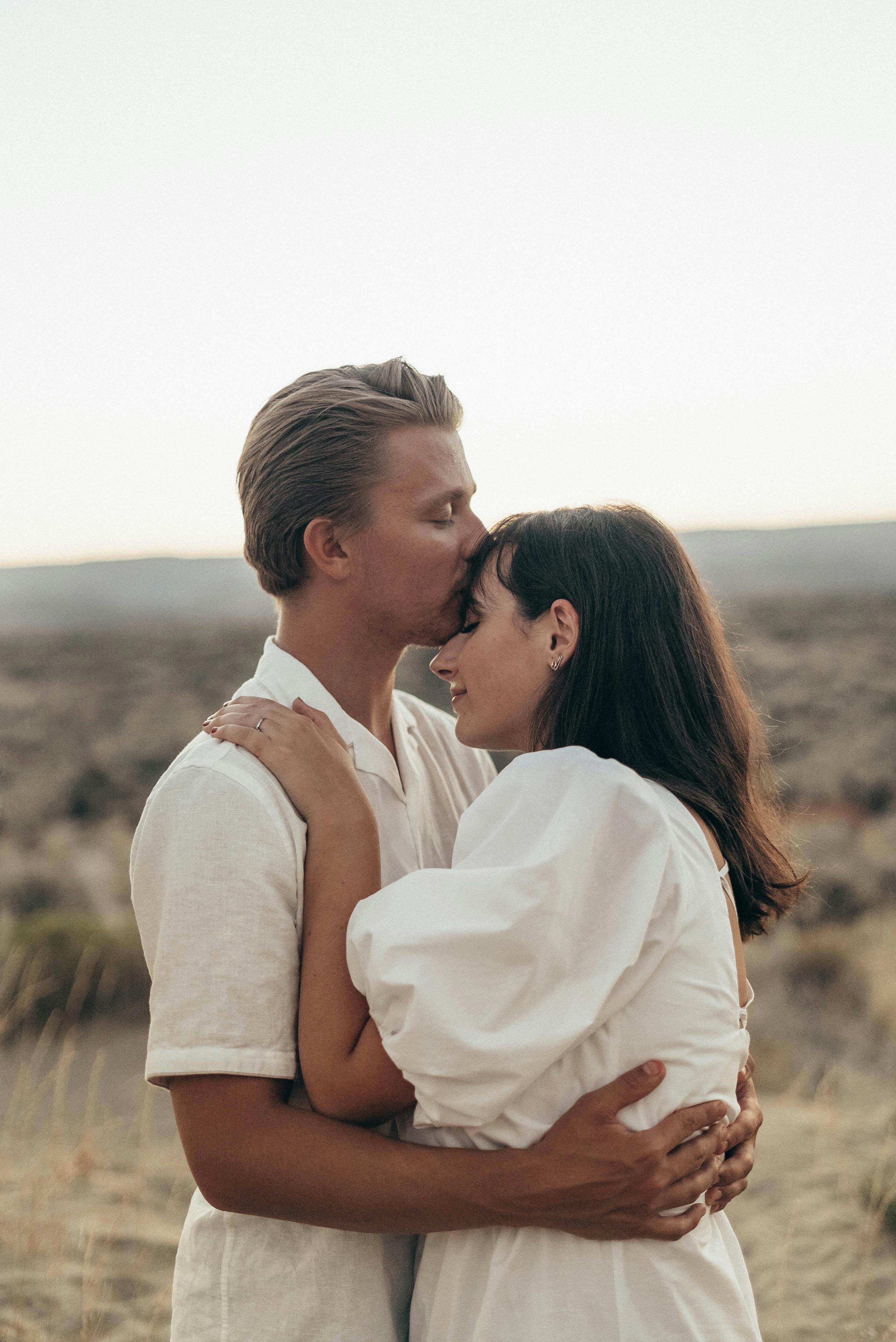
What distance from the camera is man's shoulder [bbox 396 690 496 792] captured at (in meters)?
2.92

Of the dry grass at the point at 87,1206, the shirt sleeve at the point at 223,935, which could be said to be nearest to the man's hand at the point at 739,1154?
the shirt sleeve at the point at 223,935

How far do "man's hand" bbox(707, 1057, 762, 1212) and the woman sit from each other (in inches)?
2.3

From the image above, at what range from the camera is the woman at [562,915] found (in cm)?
166

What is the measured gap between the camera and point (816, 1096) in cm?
776

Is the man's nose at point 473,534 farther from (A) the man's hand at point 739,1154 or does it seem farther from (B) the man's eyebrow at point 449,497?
(A) the man's hand at point 739,1154

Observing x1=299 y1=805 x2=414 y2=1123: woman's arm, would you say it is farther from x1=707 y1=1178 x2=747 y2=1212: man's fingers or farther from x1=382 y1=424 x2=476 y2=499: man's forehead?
x1=382 y1=424 x2=476 y2=499: man's forehead

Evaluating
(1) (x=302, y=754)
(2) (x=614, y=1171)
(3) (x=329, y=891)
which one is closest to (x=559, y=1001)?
(2) (x=614, y=1171)

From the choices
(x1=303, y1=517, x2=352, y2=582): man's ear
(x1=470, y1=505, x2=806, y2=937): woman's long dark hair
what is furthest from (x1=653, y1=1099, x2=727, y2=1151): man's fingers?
(x1=303, y1=517, x2=352, y2=582): man's ear

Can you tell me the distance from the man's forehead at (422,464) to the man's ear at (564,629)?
1.78 ft

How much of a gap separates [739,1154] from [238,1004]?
0.97m

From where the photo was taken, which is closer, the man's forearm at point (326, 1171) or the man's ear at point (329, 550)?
the man's forearm at point (326, 1171)

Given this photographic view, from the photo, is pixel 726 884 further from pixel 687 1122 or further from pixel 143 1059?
pixel 143 1059

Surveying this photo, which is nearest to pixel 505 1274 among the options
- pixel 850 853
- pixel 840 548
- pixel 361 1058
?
pixel 361 1058

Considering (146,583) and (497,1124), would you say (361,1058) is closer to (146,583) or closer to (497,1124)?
(497,1124)
